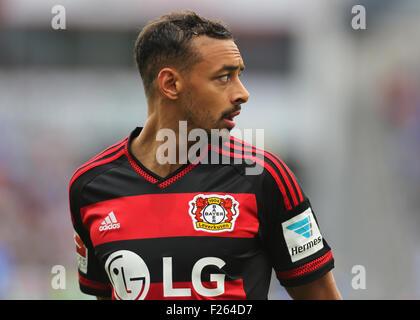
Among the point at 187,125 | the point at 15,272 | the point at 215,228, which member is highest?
the point at 187,125

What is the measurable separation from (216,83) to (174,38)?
11.1 inches

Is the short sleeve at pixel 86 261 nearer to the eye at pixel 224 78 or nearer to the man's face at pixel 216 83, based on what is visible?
the man's face at pixel 216 83

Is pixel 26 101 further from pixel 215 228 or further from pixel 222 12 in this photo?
pixel 215 228

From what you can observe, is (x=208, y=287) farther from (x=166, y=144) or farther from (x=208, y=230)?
(x=166, y=144)

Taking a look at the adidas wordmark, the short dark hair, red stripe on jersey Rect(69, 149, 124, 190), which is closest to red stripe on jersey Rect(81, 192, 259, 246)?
the adidas wordmark

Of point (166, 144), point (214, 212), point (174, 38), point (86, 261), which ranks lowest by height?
point (86, 261)

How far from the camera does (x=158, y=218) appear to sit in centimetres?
288

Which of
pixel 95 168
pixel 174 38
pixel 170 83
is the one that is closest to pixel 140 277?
pixel 95 168

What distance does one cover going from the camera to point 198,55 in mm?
2834

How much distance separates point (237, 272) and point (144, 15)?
959cm

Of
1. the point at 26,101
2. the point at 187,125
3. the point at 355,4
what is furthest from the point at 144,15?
the point at 187,125

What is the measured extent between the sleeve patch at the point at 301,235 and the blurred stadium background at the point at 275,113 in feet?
15.5

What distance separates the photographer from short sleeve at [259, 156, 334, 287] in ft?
→ 9.29

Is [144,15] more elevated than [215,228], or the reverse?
[144,15]
